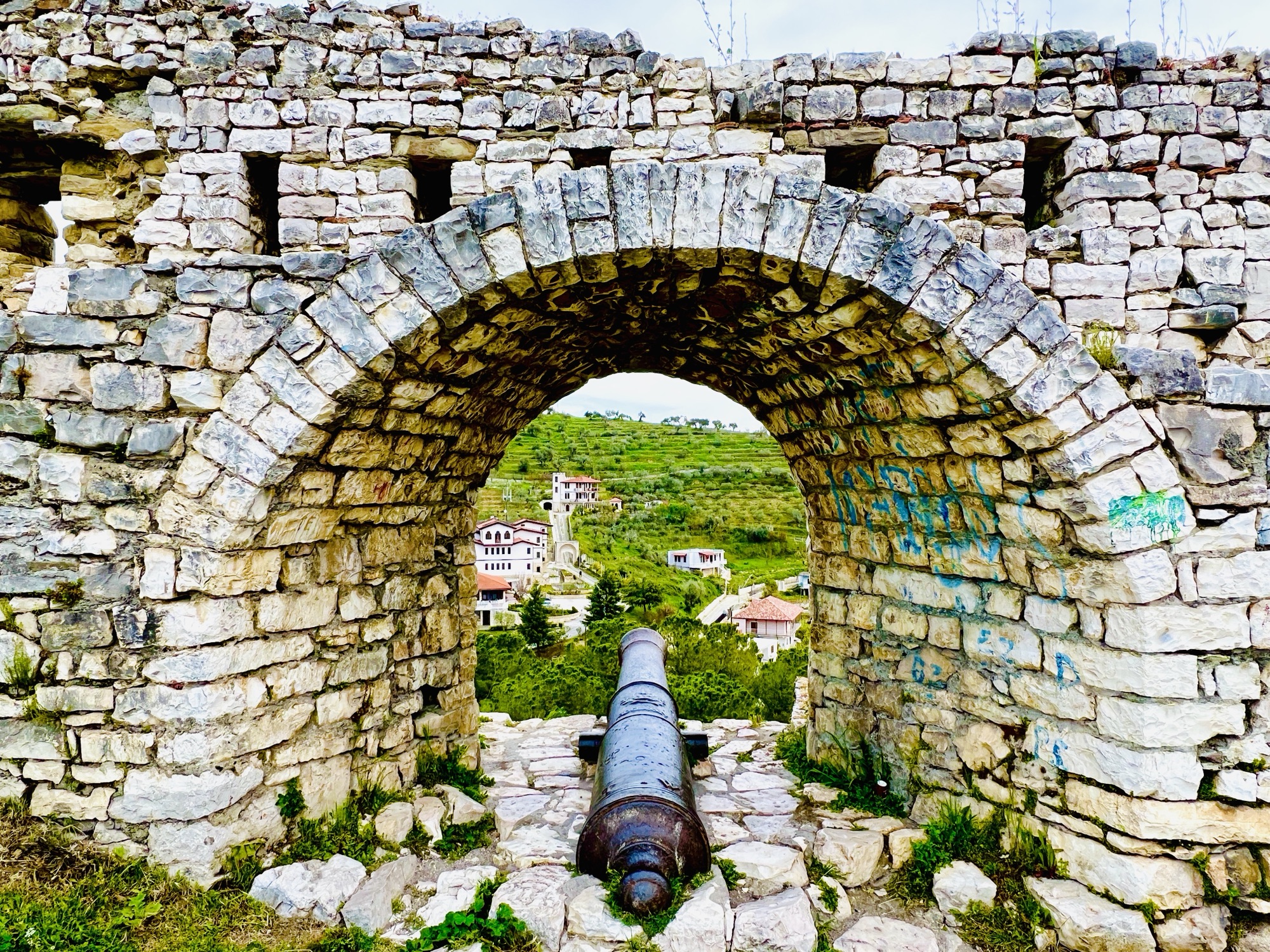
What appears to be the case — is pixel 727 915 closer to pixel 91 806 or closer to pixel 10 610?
pixel 91 806

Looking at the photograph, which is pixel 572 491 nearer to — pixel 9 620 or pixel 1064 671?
pixel 9 620

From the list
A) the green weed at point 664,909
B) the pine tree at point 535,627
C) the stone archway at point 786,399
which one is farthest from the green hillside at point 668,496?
the green weed at point 664,909

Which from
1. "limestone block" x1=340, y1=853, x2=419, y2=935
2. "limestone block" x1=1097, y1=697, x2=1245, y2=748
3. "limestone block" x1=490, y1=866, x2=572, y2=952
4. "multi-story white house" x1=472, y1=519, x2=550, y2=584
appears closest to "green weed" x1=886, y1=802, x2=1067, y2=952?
"limestone block" x1=1097, y1=697, x2=1245, y2=748

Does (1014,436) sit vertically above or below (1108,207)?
below

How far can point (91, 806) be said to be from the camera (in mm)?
3785

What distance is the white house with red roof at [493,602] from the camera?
95.1 ft

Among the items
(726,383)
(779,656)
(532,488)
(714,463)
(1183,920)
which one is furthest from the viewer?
(714,463)

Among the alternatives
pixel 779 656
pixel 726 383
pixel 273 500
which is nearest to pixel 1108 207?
pixel 726 383

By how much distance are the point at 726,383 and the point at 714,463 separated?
52.7m

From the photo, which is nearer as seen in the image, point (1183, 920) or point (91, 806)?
point (1183, 920)

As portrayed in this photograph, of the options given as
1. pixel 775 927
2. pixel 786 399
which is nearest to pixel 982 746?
pixel 775 927

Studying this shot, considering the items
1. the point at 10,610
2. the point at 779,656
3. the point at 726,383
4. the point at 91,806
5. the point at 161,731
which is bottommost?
the point at 779,656

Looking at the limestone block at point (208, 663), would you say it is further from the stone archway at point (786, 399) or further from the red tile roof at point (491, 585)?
the red tile roof at point (491, 585)

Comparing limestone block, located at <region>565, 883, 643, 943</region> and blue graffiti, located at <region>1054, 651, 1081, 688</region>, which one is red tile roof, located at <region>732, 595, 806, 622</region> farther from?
limestone block, located at <region>565, 883, 643, 943</region>
